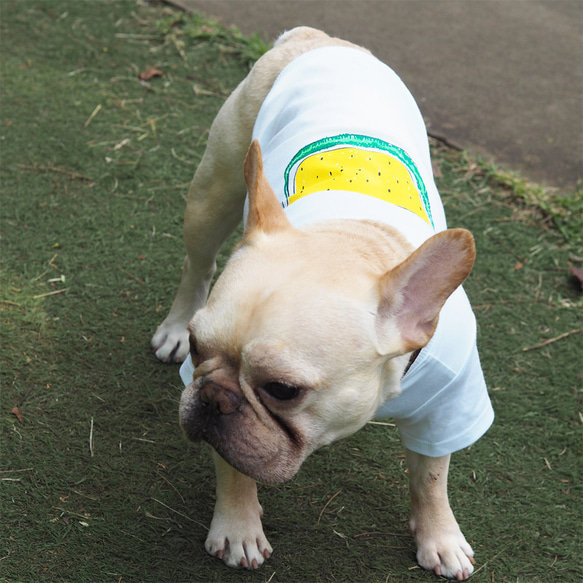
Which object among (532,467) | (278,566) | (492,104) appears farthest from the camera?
(492,104)

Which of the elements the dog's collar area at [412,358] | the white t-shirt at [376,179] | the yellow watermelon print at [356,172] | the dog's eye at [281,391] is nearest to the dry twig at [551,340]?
the white t-shirt at [376,179]

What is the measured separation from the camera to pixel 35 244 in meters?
3.88

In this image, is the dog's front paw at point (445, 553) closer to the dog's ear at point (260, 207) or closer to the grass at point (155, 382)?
the grass at point (155, 382)

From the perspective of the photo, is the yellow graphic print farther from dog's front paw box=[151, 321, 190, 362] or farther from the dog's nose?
dog's front paw box=[151, 321, 190, 362]

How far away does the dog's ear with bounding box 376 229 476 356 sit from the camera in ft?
5.96

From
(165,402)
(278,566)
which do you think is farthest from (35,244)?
(278,566)

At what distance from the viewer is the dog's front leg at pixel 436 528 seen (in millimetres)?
2607

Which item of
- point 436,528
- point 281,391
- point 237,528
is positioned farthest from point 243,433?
point 436,528

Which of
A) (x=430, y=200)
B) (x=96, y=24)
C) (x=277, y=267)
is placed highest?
(x=277, y=267)

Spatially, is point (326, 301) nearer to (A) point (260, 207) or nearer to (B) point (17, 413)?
(A) point (260, 207)

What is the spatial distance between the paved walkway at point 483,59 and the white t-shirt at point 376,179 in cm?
261

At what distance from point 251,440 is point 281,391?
0.19m

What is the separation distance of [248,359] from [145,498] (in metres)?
1.27

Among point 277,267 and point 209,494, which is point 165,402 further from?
point 277,267
